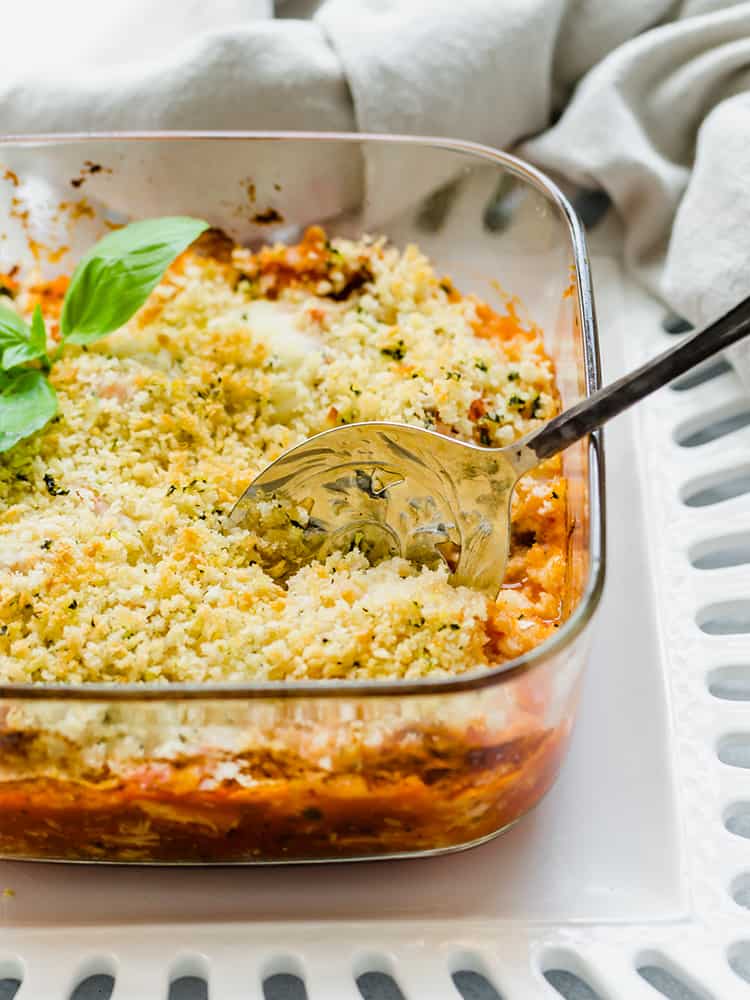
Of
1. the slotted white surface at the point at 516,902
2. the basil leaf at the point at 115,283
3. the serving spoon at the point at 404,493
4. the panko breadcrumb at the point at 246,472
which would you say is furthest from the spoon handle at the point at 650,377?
the basil leaf at the point at 115,283

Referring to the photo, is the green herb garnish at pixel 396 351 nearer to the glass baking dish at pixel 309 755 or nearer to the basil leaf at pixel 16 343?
the glass baking dish at pixel 309 755

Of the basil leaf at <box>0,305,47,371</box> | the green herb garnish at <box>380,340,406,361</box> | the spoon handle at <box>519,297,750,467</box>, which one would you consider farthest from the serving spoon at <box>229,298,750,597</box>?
the basil leaf at <box>0,305,47,371</box>

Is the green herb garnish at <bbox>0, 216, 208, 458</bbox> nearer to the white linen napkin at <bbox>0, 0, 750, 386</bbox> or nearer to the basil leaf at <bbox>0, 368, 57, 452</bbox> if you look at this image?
the basil leaf at <bbox>0, 368, 57, 452</bbox>

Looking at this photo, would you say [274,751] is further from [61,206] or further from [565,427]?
[61,206]

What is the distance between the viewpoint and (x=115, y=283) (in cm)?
145

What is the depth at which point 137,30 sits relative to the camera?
1885 mm

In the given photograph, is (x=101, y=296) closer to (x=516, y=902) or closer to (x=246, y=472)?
(x=246, y=472)

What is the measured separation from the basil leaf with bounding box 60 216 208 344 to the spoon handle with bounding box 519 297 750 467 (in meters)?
0.58

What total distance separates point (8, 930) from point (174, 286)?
858 mm

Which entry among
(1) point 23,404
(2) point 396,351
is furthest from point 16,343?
(2) point 396,351

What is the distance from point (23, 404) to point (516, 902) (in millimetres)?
801

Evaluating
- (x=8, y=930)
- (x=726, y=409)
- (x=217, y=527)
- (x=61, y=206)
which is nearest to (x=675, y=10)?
(x=726, y=409)

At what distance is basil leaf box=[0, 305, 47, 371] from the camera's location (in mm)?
1402

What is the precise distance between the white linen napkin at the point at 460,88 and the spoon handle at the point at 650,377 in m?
0.60
